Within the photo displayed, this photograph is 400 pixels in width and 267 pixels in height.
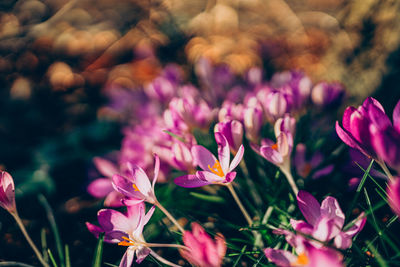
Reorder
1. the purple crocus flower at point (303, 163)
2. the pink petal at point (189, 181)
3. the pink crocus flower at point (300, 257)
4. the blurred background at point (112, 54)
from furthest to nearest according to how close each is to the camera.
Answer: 1. the blurred background at point (112, 54)
2. the purple crocus flower at point (303, 163)
3. the pink petal at point (189, 181)
4. the pink crocus flower at point (300, 257)

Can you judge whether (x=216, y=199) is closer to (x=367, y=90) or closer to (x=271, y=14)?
(x=367, y=90)

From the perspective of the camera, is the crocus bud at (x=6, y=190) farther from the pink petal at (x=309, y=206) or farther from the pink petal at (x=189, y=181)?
the pink petal at (x=309, y=206)

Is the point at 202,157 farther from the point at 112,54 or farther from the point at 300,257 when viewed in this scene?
the point at 112,54

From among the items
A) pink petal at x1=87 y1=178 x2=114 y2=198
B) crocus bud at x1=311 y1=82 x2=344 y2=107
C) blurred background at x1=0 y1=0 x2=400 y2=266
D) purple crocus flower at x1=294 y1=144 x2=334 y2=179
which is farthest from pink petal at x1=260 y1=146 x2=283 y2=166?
blurred background at x1=0 y1=0 x2=400 y2=266

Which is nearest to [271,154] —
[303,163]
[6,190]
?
[303,163]

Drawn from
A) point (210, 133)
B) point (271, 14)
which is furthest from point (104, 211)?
point (271, 14)

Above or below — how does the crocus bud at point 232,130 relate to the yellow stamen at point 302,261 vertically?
above

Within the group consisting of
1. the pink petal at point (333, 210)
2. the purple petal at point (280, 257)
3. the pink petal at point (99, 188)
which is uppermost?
the pink petal at point (333, 210)

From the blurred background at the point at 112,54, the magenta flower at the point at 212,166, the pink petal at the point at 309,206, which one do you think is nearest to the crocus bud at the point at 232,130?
the magenta flower at the point at 212,166
